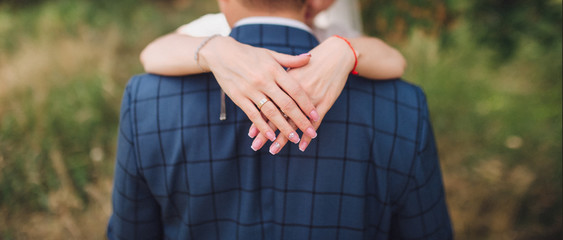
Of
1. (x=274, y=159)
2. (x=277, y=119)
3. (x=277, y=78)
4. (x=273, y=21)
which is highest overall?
(x=273, y=21)

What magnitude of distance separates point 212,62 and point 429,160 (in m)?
0.79

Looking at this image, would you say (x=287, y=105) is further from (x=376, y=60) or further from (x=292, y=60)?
(x=376, y=60)

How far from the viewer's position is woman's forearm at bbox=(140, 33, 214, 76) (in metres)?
0.99

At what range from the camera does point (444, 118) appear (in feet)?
11.4

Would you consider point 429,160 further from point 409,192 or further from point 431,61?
point 431,61

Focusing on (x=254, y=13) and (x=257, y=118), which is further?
(x=254, y=13)

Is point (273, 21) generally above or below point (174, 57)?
above

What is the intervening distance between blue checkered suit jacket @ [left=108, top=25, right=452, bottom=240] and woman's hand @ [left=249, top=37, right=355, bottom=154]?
138mm

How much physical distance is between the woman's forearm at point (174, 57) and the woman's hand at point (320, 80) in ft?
0.92

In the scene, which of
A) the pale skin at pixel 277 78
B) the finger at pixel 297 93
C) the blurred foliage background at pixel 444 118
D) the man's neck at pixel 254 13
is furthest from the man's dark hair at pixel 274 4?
the blurred foliage background at pixel 444 118

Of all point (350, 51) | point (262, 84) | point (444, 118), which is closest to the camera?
point (262, 84)

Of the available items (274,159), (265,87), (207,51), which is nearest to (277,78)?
(265,87)

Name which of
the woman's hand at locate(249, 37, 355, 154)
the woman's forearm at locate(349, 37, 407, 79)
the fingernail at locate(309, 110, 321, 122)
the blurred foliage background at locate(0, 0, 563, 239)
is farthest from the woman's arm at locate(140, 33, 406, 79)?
the blurred foliage background at locate(0, 0, 563, 239)

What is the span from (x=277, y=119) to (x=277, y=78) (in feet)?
0.34
